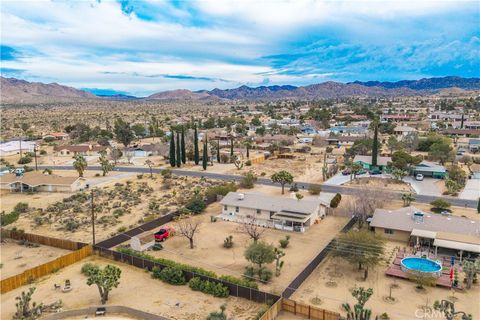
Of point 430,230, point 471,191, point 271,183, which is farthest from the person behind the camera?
point 271,183

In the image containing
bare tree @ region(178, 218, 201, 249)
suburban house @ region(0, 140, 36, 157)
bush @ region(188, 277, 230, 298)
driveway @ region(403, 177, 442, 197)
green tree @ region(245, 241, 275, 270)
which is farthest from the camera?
suburban house @ region(0, 140, 36, 157)

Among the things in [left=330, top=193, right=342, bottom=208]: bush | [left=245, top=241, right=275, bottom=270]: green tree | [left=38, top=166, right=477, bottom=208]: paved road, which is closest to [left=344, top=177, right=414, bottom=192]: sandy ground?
[left=38, top=166, right=477, bottom=208]: paved road

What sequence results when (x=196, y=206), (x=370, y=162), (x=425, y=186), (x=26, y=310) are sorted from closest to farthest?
(x=26, y=310), (x=196, y=206), (x=425, y=186), (x=370, y=162)

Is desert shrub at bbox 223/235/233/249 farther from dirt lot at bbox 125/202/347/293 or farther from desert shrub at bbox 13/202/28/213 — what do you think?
desert shrub at bbox 13/202/28/213

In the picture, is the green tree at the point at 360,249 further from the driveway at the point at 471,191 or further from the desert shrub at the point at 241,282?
the driveway at the point at 471,191

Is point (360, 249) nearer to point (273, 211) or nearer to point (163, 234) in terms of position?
point (273, 211)

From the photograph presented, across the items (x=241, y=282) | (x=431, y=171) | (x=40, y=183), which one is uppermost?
(x=431, y=171)

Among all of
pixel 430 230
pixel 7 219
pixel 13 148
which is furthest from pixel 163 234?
pixel 13 148
